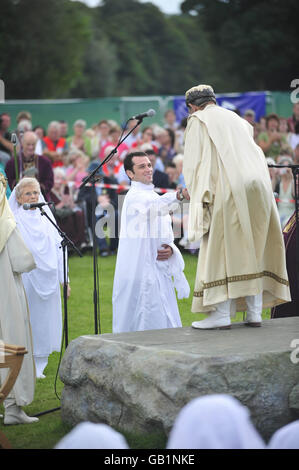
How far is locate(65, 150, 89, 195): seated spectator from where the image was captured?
16875 mm

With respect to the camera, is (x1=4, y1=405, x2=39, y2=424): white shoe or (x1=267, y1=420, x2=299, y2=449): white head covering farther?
(x1=4, y1=405, x2=39, y2=424): white shoe

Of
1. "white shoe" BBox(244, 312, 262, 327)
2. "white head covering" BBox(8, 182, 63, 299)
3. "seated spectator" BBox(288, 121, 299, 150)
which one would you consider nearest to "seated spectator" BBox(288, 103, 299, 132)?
"seated spectator" BBox(288, 121, 299, 150)

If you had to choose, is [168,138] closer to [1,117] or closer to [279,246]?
[1,117]

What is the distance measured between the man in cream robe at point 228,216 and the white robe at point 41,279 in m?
2.24

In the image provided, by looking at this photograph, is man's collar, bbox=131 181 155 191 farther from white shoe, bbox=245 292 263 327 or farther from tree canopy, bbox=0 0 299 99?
tree canopy, bbox=0 0 299 99

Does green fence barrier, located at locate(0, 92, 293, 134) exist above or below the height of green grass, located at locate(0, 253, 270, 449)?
above

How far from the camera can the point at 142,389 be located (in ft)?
19.6

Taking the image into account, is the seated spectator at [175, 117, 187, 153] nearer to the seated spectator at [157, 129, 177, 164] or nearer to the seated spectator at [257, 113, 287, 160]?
the seated spectator at [157, 129, 177, 164]

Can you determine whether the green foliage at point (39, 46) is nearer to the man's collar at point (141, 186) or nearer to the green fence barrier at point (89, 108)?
the green fence barrier at point (89, 108)

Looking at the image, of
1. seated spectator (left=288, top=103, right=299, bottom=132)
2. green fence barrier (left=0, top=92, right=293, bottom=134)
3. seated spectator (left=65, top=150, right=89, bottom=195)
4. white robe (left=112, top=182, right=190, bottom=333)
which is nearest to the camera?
white robe (left=112, top=182, right=190, bottom=333)

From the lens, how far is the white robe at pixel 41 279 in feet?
27.8

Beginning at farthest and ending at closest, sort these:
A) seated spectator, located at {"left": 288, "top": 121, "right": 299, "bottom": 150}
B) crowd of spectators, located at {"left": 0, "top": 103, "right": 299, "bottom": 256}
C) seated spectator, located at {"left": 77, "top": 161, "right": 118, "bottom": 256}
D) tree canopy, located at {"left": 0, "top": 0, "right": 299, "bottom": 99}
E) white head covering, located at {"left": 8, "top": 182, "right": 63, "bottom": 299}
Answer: tree canopy, located at {"left": 0, "top": 0, "right": 299, "bottom": 99} → seated spectator, located at {"left": 288, "top": 121, "right": 299, "bottom": 150} → seated spectator, located at {"left": 77, "top": 161, "right": 118, "bottom": 256} → crowd of spectators, located at {"left": 0, "top": 103, "right": 299, "bottom": 256} → white head covering, located at {"left": 8, "top": 182, "right": 63, "bottom": 299}

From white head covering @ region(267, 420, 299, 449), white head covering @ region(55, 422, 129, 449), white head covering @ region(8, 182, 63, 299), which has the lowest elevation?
white head covering @ region(267, 420, 299, 449)

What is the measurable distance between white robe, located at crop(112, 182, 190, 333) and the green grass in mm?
1028
